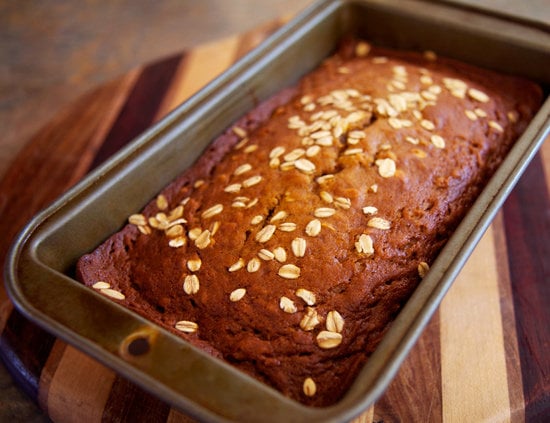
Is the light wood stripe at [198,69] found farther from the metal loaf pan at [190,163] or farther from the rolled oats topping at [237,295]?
the rolled oats topping at [237,295]

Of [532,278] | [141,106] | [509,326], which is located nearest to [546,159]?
[532,278]

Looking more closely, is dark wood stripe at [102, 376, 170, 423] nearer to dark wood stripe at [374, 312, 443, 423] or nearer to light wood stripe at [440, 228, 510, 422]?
dark wood stripe at [374, 312, 443, 423]

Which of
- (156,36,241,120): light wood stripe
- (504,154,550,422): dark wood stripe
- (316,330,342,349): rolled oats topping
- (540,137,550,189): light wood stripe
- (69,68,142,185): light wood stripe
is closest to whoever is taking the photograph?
(316,330,342,349): rolled oats topping

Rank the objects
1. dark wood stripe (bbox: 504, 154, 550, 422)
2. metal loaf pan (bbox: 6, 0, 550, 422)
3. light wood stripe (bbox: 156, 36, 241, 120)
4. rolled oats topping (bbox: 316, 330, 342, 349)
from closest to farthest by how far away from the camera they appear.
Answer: metal loaf pan (bbox: 6, 0, 550, 422), rolled oats topping (bbox: 316, 330, 342, 349), dark wood stripe (bbox: 504, 154, 550, 422), light wood stripe (bbox: 156, 36, 241, 120)

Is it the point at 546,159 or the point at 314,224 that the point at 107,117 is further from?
the point at 546,159

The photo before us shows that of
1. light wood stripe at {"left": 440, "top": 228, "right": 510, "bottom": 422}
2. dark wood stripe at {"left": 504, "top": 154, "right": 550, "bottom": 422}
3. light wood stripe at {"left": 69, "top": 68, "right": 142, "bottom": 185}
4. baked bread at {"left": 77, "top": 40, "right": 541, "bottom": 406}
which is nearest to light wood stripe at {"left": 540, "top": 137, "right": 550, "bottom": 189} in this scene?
dark wood stripe at {"left": 504, "top": 154, "right": 550, "bottom": 422}

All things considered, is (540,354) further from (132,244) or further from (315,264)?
(132,244)
